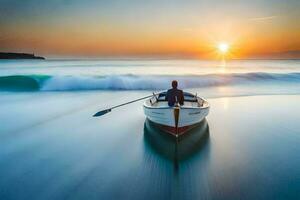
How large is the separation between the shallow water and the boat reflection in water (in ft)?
0.16

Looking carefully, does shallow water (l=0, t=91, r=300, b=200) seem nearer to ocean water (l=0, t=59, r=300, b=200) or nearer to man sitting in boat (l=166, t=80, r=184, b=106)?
ocean water (l=0, t=59, r=300, b=200)

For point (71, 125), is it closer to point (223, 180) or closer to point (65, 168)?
point (65, 168)

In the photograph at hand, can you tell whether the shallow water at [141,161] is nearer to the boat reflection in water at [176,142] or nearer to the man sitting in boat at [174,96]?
the boat reflection in water at [176,142]

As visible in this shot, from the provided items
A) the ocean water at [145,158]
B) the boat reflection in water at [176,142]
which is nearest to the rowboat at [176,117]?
the boat reflection in water at [176,142]

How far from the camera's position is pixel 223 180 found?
5.15 m

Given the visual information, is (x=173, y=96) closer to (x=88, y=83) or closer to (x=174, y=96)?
(x=174, y=96)

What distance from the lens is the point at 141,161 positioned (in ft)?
20.4

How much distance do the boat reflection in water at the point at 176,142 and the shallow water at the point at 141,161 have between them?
0.16 feet

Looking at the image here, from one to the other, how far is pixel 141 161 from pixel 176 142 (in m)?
1.42

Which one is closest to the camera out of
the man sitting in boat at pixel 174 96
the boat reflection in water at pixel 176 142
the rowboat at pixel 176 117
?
the boat reflection in water at pixel 176 142

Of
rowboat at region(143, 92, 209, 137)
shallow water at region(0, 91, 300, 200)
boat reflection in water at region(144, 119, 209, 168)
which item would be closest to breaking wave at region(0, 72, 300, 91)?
shallow water at region(0, 91, 300, 200)

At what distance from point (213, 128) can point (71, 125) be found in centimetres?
507

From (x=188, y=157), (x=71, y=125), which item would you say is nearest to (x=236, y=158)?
(x=188, y=157)

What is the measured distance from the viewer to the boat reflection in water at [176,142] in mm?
6582
